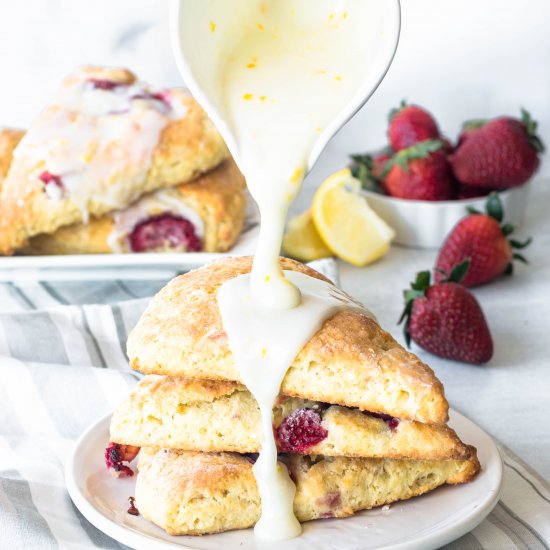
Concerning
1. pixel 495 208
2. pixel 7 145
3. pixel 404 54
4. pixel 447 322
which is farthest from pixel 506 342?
pixel 404 54

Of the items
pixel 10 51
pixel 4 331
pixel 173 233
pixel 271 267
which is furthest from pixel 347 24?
pixel 10 51

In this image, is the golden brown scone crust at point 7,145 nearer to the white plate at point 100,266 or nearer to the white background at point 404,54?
the white plate at point 100,266

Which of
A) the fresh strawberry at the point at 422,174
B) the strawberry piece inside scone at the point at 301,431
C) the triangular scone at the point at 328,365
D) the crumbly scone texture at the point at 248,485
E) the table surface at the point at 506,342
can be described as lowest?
the table surface at the point at 506,342

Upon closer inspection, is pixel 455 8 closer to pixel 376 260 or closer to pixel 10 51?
pixel 376 260

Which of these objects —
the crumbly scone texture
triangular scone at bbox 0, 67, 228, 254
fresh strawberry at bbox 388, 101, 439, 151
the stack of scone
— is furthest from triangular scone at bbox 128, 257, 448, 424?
fresh strawberry at bbox 388, 101, 439, 151

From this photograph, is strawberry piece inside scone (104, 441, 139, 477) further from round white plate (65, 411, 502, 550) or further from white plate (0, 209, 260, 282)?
white plate (0, 209, 260, 282)

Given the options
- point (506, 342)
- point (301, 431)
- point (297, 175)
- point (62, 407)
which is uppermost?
point (297, 175)

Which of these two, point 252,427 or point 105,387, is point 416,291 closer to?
point 105,387

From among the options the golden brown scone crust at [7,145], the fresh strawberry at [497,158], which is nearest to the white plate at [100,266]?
the golden brown scone crust at [7,145]
